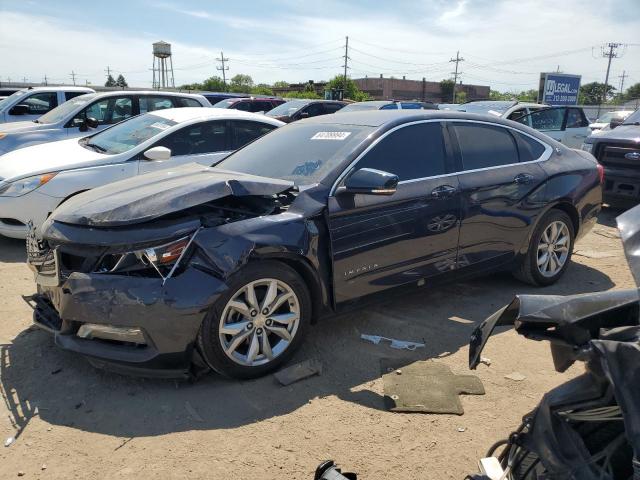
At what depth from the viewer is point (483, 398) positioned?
335cm

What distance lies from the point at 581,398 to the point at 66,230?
2981 mm

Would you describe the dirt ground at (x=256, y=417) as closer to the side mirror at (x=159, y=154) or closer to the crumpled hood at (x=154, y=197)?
the crumpled hood at (x=154, y=197)

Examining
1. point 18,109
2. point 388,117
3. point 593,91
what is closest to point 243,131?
point 388,117

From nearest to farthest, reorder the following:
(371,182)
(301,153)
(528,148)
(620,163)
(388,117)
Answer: (371,182) < (301,153) < (388,117) < (528,148) < (620,163)

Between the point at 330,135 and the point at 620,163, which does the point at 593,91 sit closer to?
the point at 620,163

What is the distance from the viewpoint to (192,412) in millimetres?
3104

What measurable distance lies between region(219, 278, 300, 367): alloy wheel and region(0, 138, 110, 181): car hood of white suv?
354 cm

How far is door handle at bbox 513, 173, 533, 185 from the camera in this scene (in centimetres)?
479

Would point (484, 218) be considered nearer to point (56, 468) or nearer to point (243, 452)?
point (243, 452)

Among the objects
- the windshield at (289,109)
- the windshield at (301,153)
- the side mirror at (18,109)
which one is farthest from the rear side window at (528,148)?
the side mirror at (18,109)

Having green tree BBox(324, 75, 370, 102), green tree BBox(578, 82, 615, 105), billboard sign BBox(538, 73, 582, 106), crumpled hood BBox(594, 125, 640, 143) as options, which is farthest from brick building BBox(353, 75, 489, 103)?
crumpled hood BBox(594, 125, 640, 143)

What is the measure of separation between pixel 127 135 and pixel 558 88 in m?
25.3

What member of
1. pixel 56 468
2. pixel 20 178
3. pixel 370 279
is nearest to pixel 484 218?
pixel 370 279

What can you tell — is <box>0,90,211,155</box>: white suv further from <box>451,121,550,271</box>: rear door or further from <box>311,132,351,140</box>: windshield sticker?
<box>451,121,550,271</box>: rear door
